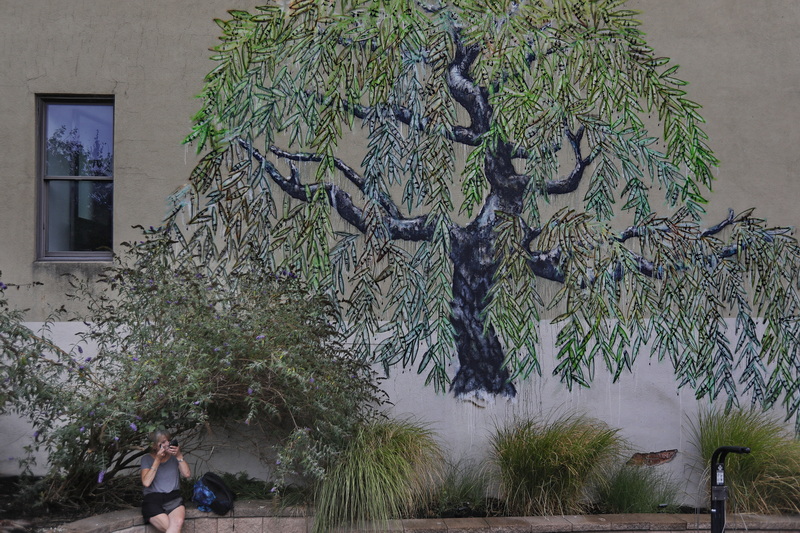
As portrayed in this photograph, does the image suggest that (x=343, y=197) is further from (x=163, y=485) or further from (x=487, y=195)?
(x=163, y=485)

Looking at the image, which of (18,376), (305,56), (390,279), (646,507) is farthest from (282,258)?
(646,507)

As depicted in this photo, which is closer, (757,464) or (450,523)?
(450,523)

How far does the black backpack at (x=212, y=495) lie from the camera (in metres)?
5.62

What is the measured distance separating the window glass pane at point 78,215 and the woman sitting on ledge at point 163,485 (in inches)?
98.3

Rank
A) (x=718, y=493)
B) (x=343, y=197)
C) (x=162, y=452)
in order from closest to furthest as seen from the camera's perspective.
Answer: (x=718, y=493) < (x=162, y=452) < (x=343, y=197)

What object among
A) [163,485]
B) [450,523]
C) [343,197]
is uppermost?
[343,197]

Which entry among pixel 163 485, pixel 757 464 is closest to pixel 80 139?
pixel 163 485

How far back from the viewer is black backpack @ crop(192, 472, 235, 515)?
562 cm

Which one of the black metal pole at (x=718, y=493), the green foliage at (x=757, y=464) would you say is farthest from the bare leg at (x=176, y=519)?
the green foliage at (x=757, y=464)

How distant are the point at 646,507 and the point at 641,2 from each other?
508cm

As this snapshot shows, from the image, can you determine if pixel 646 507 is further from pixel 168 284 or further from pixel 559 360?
pixel 168 284

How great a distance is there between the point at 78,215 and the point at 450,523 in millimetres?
4774

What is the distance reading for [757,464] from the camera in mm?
6297

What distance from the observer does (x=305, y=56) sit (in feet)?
22.6
